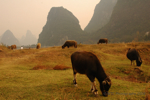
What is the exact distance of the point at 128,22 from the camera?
311ft

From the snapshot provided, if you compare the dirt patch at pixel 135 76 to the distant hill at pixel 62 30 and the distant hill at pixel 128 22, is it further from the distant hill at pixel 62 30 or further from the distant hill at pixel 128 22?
the distant hill at pixel 62 30

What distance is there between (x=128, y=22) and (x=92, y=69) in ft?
336

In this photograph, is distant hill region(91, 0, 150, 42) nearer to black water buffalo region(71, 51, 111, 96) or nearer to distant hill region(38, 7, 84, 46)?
distant hill region(38, 7, 84, 46)

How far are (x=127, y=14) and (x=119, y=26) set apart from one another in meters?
13.9

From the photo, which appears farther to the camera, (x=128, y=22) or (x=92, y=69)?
(x=128, y=22)

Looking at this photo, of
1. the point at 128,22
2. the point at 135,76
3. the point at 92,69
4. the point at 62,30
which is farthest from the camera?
the point at 62,30

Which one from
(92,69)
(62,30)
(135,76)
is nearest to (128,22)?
(62,30)

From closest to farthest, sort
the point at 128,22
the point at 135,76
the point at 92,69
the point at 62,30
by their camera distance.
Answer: the point at 92,69, the point at 135,76, the point at 128,22, the point at 62,30

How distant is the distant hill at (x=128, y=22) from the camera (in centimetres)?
7851

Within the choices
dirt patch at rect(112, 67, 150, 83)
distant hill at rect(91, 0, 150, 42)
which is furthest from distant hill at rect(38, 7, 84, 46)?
dirt patch at rect(112, 67, 150, 83)

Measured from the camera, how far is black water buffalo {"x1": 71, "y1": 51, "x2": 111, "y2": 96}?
5051mm

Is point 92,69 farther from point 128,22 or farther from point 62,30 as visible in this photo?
point 62,30

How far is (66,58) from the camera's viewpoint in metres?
16.2

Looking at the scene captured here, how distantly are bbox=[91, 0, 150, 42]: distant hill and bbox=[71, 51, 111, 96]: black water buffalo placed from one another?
74.2m
